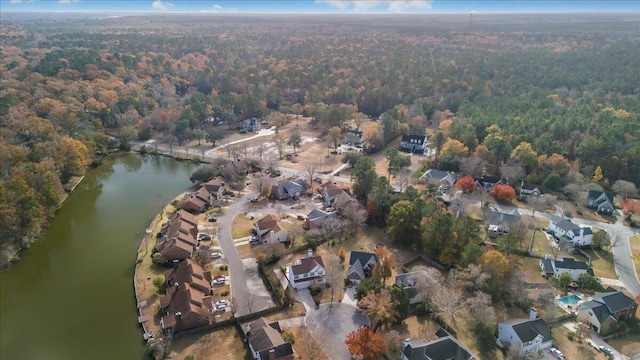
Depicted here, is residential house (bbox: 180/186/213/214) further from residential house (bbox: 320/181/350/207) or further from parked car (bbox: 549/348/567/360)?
parked car (bbox: 549/348/567/360)

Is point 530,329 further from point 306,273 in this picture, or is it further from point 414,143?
point 414,143

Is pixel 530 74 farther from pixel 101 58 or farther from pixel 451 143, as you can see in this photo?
pixel 101 58

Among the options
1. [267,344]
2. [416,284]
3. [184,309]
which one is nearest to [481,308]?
[416,284]

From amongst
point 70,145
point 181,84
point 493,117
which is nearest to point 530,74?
point 493,117

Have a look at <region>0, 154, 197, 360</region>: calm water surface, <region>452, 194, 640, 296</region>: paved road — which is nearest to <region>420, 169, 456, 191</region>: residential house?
<region>452, 194, 640, 296</region>: paved road

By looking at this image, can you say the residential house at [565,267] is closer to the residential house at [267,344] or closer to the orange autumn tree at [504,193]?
the orange autumn tree at [504,193]

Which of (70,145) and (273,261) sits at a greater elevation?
(70,145)
